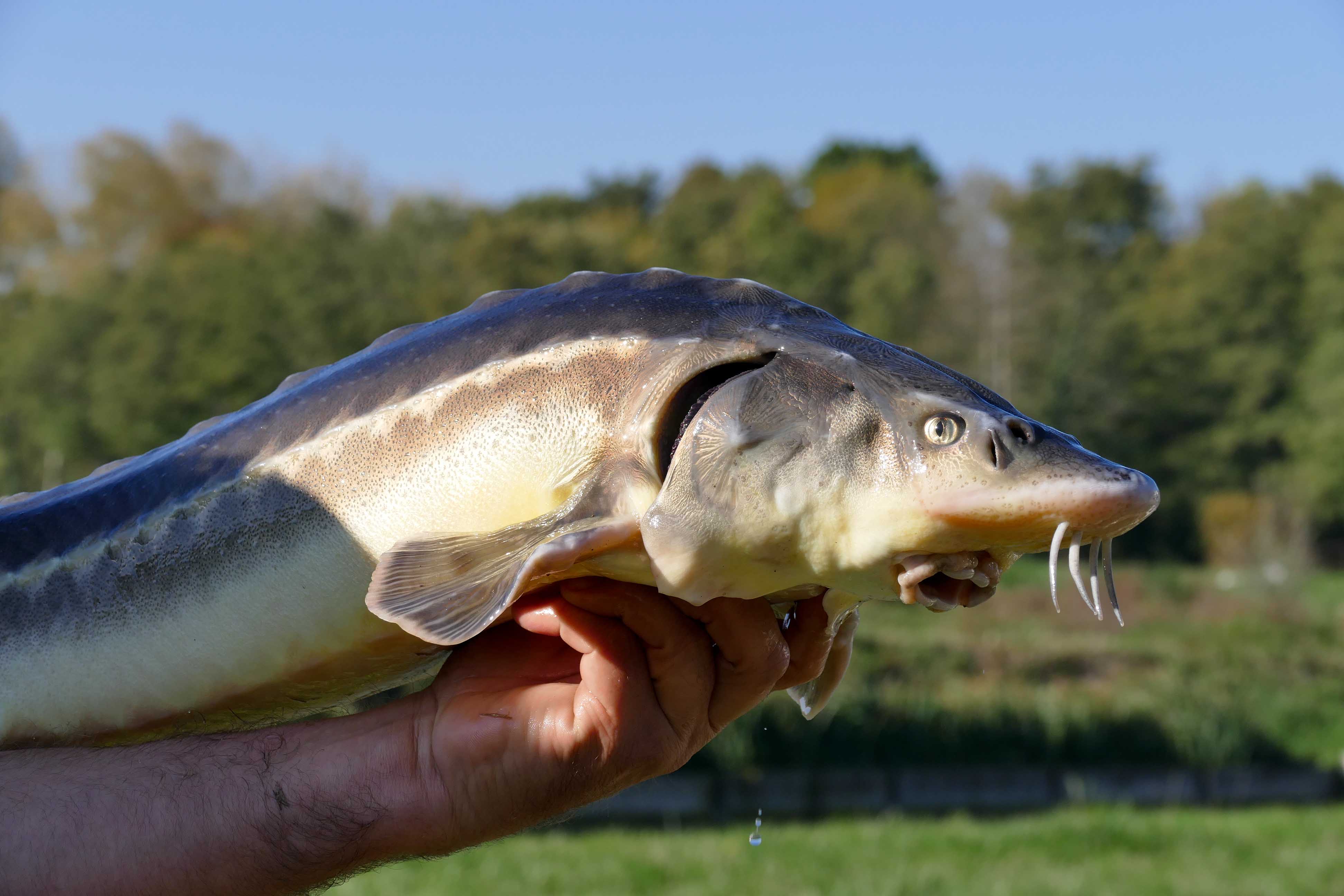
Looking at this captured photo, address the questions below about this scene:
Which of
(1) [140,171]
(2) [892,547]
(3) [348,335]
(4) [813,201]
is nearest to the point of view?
(2) [892,547]

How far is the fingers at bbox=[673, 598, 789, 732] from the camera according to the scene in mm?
1720

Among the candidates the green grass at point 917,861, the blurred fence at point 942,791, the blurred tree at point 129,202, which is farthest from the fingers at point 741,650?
the blurred tree at point 129,202

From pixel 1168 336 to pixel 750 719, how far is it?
28.8 m

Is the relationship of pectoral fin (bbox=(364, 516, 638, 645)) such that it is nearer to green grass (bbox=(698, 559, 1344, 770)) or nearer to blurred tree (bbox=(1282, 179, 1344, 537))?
green grass (bbox=(698, 559, 1344, 770))

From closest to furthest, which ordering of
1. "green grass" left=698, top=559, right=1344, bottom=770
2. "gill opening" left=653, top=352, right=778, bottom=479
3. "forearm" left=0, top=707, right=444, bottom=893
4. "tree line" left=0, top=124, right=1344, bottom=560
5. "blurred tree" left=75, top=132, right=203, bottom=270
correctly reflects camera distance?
"gill opening" left=653, top=352, right=778, bottom=479 < "forearm" left=0, top=707, right=444, bottom=893 < "green grass" left=698, top=559, right=1344, bottom=770 < "tree line" left=0, top=124, right=1344, bottom=560 < "blurred tree" left=75, top=132, right=203, bottom=270

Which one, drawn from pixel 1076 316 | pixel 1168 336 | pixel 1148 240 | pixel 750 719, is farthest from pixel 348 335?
pixel 1148 240

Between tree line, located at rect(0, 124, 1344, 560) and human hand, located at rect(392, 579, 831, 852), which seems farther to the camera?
tree line, located at rect(0, 124, 1344, 560)

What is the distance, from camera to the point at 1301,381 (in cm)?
3359

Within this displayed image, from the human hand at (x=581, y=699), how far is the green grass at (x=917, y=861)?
15.2 ft

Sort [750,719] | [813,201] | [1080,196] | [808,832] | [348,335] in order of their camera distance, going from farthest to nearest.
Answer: [813,201] < [1080,196] < [348,335] < [750,719] < [808,832]

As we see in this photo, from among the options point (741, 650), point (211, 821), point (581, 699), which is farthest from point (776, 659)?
point (211, 821)

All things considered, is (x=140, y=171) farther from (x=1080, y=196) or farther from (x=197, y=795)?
(x=197, y=795)

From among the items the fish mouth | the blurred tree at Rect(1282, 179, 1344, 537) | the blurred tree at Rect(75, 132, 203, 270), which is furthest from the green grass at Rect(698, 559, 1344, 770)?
the blurred tree at Rect(75, 132, 203, 270)

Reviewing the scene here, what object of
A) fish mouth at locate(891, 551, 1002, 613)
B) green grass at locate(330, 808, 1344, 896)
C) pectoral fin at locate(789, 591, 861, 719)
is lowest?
green grass at locate(330, 808, 1344, 896)
